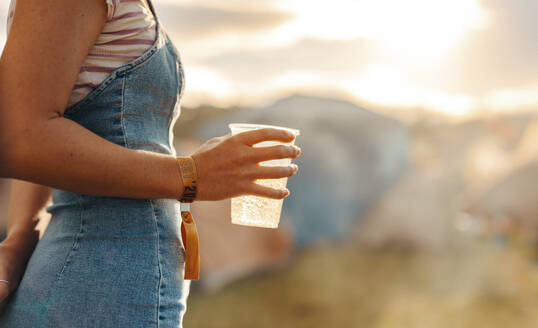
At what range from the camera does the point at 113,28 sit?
2.77 ft

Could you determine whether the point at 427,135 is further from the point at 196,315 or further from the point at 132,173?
the point at 132,173

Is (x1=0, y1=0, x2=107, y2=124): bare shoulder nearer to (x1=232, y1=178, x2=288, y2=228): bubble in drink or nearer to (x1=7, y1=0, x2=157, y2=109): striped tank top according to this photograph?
(x1=7, y1=0, x2=157, y2=109): striped tank top

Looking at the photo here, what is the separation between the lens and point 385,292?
421cm

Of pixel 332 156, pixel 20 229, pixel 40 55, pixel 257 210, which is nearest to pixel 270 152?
pixel 257 210

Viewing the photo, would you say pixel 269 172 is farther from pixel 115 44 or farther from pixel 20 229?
pixel 20 229

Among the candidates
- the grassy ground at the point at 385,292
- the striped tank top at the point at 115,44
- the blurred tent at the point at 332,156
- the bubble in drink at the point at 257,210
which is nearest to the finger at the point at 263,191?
the bubble in drink at the point at 257,210

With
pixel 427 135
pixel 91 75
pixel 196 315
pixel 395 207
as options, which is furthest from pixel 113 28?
pixel 427 135

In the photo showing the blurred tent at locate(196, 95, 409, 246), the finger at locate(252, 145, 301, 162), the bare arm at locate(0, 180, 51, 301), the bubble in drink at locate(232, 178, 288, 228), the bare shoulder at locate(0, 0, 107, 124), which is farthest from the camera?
the blurred tent at locate(196, 95, 409, 246)

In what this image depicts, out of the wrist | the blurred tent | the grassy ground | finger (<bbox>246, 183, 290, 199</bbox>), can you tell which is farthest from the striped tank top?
the blurred tent

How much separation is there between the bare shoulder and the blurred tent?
4.26 m

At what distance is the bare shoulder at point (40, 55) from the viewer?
2.51ft

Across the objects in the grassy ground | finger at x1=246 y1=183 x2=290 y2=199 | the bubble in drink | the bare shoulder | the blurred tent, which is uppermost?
the bare shoulder

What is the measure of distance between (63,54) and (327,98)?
526 centimetres

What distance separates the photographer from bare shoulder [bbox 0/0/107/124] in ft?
2.51
